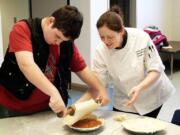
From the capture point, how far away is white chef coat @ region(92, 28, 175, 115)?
5.64 feet

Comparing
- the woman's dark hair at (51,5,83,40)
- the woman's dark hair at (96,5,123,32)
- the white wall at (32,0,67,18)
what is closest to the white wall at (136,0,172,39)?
→ the white wall at (32,0,67,18)

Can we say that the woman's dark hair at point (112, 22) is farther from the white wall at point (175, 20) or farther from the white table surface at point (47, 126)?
the white wall at point (175, 20)

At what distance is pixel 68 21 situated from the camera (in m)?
1.31

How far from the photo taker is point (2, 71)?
1496mm

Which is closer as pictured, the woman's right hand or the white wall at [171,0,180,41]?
the woman's right hand

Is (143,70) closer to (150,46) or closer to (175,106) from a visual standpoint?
(150,46)

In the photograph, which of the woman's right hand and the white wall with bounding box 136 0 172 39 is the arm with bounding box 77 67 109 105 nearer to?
the woman's right hand

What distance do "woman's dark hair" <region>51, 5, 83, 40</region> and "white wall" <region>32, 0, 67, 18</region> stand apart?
10.2ft

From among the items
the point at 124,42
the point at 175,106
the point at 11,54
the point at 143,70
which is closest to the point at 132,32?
the point at 124,42

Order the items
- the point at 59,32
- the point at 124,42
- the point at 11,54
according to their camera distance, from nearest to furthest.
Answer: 1. the point at 59,32
2. the point at 11,54
3. the point at 124,42

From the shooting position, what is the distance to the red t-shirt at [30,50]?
139cm

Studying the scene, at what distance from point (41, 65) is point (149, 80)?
0.57 m

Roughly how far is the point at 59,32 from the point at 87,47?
9.12 ft

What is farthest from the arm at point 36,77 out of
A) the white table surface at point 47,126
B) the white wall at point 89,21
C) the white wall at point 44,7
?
the white wall at point 44,7
